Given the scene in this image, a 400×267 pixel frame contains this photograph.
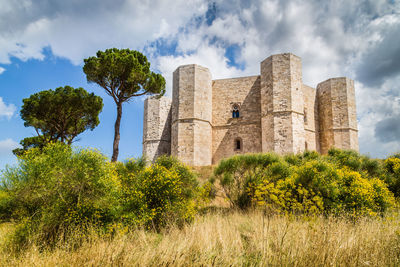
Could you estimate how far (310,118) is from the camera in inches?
704

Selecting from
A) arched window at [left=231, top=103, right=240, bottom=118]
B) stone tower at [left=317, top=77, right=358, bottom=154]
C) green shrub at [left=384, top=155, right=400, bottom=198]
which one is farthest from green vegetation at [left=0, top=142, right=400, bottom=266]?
stone tower at [left=317, top=77, right=358, bottom=154]

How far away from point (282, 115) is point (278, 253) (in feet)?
42.4

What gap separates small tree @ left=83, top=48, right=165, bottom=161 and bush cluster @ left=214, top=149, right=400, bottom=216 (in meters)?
6.39

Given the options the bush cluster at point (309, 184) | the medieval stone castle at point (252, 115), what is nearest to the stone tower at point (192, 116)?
the medieval stone castle at point (252, 115)

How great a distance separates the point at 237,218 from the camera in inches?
207

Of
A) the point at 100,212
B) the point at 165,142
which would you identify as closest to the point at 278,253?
the point at 100,212

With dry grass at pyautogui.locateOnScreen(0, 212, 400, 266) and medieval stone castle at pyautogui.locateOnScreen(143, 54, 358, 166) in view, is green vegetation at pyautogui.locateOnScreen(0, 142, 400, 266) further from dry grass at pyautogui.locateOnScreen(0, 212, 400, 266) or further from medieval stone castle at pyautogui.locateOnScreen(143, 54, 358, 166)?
medieval stone castle at pyautogui.locateOnScreen(143, 54, 358, 166)

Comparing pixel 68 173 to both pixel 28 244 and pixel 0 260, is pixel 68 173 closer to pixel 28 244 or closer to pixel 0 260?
pixel 28 244

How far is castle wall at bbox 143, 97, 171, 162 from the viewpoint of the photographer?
61.5ft

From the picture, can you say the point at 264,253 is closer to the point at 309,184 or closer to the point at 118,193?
the point at 118,193

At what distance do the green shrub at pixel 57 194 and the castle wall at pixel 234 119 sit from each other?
1288 centimetres

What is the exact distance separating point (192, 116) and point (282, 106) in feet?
19.1

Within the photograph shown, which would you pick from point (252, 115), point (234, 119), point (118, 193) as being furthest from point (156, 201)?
point (252, 115)

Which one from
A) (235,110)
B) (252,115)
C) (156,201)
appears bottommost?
(156,201)
